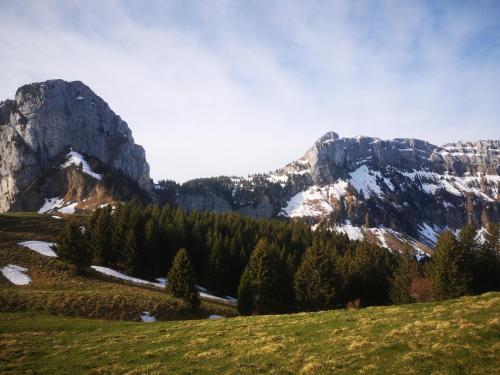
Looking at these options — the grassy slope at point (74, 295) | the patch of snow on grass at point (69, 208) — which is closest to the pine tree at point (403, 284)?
the grassy slope at point (74, 295)

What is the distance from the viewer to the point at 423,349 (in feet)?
52.7

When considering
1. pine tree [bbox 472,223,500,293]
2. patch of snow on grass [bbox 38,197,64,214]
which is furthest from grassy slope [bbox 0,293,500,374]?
patch of snow on grass [bbox 38,197,64,214]

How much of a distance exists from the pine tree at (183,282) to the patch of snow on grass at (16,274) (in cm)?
1981

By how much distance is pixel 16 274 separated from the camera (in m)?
50.5

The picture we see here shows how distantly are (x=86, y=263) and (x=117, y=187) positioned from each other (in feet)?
453

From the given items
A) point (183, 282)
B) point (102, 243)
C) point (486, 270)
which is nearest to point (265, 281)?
point (183, 282)

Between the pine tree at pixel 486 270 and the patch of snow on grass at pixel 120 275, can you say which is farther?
the pine tree at pixel 486 270

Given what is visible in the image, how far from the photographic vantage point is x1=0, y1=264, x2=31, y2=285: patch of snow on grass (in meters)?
48.3

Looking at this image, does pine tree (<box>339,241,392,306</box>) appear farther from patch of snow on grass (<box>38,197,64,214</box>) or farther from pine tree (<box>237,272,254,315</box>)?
patch of snow on grass (<box>38,197,64,214</box>)

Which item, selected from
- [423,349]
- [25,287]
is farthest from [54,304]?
[423,349]

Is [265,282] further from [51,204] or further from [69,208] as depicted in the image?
[51,204]

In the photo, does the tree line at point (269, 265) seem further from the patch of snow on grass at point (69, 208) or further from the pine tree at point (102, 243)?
the patch of snow on grass at point (69, 208)

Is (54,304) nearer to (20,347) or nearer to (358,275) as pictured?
(20,347)

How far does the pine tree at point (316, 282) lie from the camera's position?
53.6 m
